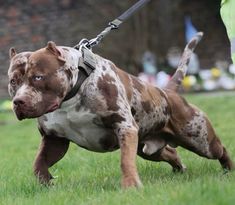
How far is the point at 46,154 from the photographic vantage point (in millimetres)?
5711

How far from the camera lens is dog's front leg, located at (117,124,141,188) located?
5.04m

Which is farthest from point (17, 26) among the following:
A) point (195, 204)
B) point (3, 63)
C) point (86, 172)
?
point (195, 204)

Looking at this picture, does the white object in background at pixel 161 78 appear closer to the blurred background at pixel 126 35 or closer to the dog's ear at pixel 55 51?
the blurred background at pixel 126 35

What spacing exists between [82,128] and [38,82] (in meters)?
0.63

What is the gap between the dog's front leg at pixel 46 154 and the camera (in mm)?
5671

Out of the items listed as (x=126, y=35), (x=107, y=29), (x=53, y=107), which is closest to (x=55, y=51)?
(x=53, y=107)

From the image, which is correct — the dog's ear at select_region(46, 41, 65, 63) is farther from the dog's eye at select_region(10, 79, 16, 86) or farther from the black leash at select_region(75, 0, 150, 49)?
the black leash at select_region(75, 0, 150, 49)

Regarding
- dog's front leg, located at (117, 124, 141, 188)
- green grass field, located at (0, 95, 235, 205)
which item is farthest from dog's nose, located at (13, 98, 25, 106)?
dog's front leg, located at (117, 124, 141, 188)

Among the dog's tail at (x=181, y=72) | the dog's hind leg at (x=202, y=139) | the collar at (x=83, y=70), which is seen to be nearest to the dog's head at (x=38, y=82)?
the collar at (x=83, y=70)

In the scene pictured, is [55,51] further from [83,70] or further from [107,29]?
[107,29]

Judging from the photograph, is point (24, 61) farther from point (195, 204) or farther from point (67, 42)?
point (67, 42)

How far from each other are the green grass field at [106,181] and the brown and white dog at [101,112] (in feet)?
0.75

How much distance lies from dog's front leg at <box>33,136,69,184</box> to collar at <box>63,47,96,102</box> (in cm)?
68

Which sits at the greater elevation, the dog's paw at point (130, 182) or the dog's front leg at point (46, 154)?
the dog's paw at point (130, 182)
